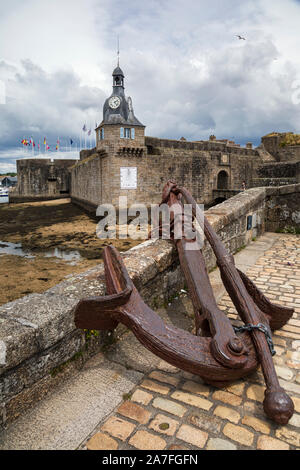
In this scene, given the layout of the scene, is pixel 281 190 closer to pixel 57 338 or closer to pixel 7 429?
pixel 57 338

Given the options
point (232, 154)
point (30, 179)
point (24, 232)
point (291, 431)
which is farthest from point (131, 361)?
point (30, 179)

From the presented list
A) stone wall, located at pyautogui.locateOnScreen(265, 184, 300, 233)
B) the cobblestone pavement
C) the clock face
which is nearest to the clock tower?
the clock face

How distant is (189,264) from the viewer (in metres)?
2.61

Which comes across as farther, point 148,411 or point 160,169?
point 160,169

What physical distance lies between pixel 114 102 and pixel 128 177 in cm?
514

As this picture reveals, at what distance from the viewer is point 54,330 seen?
1.96 meters

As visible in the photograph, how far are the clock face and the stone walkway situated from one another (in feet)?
67.8

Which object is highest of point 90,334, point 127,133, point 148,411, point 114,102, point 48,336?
point 114,102

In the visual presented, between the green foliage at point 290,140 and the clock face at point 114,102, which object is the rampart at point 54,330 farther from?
the green foliage at point 290,140

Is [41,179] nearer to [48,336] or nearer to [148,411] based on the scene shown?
[48,336]

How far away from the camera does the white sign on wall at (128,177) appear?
2073 cm

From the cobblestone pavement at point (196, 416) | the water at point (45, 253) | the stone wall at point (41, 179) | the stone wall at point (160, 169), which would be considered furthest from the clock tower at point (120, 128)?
the cobblestone pavement at point (196, 416)

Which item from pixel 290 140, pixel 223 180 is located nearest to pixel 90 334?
pixel 223 180
